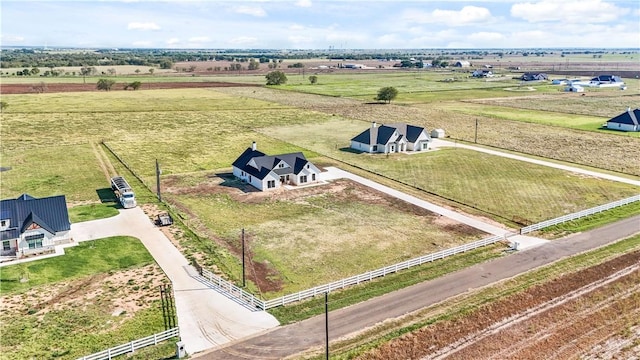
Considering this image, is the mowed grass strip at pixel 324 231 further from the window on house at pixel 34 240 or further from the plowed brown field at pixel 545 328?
the window on house at pixel 34 240

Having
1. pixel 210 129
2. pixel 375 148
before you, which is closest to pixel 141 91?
pixel 210 129

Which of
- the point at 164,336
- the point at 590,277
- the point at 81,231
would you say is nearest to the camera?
the point at 164,336

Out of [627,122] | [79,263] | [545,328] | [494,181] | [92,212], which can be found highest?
[627,122]

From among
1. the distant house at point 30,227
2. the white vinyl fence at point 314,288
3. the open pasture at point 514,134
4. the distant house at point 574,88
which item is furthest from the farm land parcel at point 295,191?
the distant house at point 574,88

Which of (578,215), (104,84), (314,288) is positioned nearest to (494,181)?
(578,215)

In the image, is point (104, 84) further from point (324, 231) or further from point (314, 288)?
point (314, 288)

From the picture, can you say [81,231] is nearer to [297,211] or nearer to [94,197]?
[94,197]
